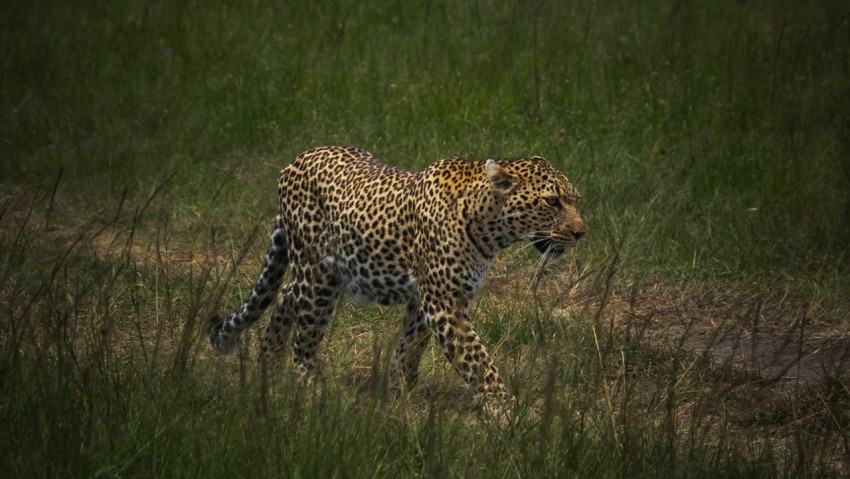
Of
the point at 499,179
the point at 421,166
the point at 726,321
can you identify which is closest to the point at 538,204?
the point at 499,179

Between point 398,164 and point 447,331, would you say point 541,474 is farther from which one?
point 398,164

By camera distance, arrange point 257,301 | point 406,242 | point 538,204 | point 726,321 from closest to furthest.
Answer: point 538,204
point 406,242
point 257,301
point 726,321

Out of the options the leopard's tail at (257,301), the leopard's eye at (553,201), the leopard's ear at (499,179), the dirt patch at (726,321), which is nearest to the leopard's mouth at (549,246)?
the leopard's eye at (553,201)

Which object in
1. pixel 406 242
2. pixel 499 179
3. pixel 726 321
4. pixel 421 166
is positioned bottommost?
pixel 726 321

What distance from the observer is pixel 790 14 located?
37.1ft

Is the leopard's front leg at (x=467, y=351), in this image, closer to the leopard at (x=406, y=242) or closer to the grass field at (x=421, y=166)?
Result: the leopard at (x=406, y=242)

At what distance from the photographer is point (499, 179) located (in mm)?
5434

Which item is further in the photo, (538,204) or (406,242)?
(406,242)

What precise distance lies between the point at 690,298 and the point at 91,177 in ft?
13.4

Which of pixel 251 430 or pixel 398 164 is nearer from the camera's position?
pixel 251 430

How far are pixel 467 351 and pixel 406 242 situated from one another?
2.10 feet

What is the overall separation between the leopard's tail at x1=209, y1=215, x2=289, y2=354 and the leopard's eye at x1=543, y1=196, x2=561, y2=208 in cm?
143

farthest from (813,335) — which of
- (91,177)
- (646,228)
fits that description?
(91,177)

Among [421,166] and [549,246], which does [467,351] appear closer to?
[549,246]
